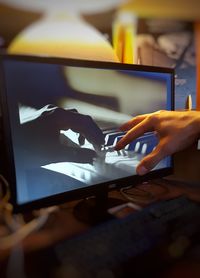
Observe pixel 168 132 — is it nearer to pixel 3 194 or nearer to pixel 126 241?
pixel 126 241

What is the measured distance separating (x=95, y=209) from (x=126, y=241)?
191mm

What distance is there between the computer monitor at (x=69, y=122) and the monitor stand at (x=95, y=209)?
4 centimetres

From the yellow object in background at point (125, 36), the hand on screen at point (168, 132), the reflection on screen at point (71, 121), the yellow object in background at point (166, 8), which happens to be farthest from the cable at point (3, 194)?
the yellow object in background at point (166, 8)

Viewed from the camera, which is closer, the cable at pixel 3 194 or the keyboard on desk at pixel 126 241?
the keyboard on desk at pixel 126 241

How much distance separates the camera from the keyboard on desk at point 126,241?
45cm

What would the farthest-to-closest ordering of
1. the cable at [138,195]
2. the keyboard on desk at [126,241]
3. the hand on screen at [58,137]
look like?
1. the cable at [138,195]
2. the hand on screen at [58,137]
3. the keyboard on desk at [126,241]

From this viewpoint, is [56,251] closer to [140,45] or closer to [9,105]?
[9,105]

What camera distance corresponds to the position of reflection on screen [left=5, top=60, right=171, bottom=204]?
537 mm

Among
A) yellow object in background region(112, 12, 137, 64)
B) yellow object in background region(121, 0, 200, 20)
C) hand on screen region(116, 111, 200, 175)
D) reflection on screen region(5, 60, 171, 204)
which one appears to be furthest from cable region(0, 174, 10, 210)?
yellow object in background region(121, 0, 200, 20)

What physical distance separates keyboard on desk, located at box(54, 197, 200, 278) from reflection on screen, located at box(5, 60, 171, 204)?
0.13m

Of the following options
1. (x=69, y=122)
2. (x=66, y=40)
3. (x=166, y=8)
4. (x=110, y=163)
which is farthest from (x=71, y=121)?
(x=166, y=8)

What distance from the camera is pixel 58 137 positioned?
60 cm

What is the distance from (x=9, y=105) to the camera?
508 mm

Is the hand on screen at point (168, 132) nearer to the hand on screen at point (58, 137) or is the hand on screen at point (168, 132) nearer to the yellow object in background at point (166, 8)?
the hand on screen at point (58, 137)
